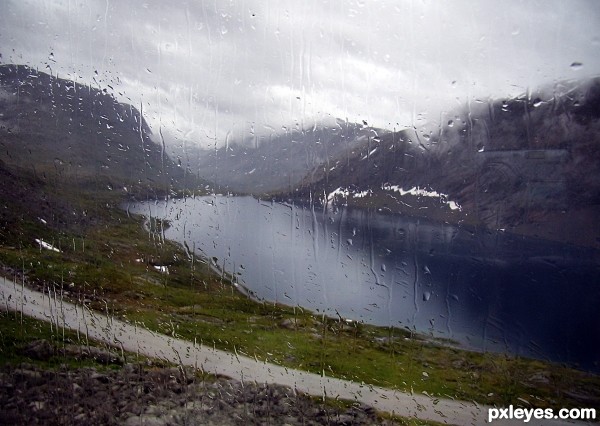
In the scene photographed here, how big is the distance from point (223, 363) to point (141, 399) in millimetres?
1779

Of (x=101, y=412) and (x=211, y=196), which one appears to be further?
(x=211, y=196)

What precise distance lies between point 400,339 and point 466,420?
2307mm

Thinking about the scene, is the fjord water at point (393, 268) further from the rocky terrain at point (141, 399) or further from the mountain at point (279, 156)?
the rocky terrain at point (141, 399)

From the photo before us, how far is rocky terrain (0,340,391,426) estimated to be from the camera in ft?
17.0

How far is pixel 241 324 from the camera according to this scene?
912 cm

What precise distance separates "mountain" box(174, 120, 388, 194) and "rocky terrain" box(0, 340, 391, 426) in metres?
5.02

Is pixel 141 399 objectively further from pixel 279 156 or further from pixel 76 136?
pixel 76 136

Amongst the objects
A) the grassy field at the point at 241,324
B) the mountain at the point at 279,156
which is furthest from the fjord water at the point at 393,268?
the mountain at the point at 279,156

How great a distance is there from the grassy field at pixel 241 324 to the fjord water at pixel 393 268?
0.45m

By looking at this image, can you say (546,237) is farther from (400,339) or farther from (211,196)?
(211,196)

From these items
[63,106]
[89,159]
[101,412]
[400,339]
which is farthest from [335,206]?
[63,106]

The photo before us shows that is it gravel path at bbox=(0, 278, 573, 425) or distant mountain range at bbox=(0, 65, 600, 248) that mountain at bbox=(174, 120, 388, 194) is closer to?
distant mountain range at bbox=(0, 65, 600, 248)

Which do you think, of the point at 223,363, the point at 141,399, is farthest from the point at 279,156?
the point at 141,399

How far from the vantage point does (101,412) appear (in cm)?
524
